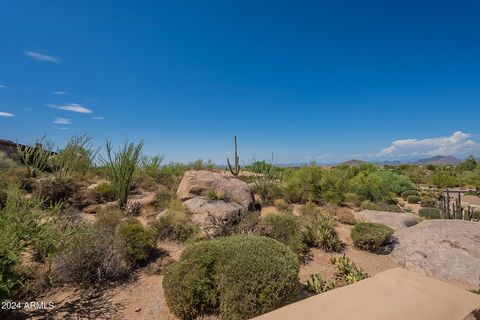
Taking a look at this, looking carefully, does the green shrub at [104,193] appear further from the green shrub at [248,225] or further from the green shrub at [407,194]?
the green shrub at [407,194]

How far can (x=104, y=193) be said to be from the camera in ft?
31.9

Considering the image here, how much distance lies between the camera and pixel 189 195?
935 centimetres

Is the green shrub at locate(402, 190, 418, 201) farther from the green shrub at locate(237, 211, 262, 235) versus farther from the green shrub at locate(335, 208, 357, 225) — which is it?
the green shrub at locate(237, 211, 262, 235)

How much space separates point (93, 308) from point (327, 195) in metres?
10.0

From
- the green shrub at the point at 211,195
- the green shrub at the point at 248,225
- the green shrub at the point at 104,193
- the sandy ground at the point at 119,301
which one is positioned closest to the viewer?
the sandy ground at the point at 119,301

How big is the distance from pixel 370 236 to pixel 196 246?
511 centimetres

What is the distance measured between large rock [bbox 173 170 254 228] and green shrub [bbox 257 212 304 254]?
110 centimetres

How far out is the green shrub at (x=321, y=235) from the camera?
22.4 ft

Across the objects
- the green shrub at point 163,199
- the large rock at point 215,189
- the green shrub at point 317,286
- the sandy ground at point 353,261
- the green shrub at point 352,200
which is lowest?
the sandy ground at point 353,261

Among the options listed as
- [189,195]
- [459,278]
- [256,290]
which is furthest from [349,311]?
[189,195]

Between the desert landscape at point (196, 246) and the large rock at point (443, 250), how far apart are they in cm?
3

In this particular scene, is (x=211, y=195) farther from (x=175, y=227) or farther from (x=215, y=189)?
(x=175, y=227)

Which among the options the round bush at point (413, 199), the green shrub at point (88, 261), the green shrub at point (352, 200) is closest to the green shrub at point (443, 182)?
the round bush at point (413, 199)

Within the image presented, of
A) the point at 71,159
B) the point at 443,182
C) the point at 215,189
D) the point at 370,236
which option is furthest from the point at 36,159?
the point at 443,182
